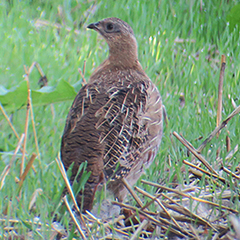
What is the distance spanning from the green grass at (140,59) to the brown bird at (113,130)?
0.68 feet

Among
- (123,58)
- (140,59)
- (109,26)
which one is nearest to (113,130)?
(123,58)

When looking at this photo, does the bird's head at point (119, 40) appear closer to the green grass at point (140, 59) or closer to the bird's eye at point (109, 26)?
the bird's eye at point (109, 26)

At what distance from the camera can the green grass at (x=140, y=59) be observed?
2996mm

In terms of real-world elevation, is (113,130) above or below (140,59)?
below

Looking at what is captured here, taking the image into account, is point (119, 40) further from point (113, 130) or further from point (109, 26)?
point (113, 130)

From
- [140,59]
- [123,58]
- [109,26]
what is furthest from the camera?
[140,59]

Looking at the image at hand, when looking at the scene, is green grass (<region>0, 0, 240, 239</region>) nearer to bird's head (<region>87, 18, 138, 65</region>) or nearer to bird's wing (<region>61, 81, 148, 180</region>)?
bird's wing (<region>61, 81, 148, 180</region>)

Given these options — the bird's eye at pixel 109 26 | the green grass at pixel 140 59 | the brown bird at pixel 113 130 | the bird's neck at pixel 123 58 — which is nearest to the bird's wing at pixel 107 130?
the brown bird at pixel 113 130

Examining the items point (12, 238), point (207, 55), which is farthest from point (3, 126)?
point (207, 55)

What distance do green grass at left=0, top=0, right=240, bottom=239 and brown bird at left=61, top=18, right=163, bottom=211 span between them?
0.68 ft

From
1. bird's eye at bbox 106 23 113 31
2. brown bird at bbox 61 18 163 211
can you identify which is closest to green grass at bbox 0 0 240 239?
brown bird at bbox 61 18 163 211

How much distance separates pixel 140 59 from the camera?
4.77 meters

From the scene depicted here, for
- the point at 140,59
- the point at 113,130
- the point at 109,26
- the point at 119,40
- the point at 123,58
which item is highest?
the point at 109,26

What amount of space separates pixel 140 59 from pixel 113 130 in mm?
2187
